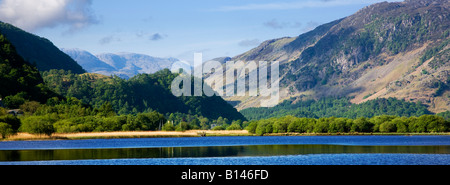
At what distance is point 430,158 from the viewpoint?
83.9 metres

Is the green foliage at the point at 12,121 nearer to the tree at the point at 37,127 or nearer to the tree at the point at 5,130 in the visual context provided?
the tree at the point at 37,127

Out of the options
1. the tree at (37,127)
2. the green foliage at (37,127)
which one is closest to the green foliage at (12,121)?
the green foliage at (37,127)

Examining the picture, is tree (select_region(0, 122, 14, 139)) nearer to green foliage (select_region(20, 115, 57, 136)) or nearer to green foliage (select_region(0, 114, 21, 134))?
green foliage (select_region(0, 114, 21, 134))

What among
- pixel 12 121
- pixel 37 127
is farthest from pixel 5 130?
pixel 12 121

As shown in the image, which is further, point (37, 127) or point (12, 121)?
point (12, 121)

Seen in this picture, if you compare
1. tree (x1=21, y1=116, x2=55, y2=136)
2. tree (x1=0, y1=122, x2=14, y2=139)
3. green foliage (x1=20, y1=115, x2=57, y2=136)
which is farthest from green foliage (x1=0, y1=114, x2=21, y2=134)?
tree (x1=0, y1=122, x2=14, y2=139)

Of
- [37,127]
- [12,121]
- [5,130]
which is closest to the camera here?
[5,130]

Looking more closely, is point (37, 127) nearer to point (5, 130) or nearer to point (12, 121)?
point (5, 130)

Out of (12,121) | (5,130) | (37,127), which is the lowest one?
(5,130)
